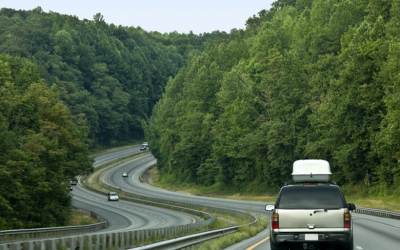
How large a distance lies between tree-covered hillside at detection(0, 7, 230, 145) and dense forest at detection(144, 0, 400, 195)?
37.1 metres

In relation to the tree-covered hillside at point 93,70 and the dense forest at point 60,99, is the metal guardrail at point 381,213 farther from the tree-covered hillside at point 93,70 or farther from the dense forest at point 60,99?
the tree-covered hillside at point 93,70

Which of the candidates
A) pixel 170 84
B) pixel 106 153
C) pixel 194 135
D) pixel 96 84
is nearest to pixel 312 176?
pixel 194 135

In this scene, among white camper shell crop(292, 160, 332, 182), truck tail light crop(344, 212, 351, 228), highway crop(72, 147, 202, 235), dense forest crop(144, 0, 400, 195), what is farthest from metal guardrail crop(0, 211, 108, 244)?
dense forest crop(144, 0, 400, 195)

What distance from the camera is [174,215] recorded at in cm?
4975

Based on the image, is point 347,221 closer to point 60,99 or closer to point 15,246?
point 15,246

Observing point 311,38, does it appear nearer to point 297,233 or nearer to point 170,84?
point 170,84

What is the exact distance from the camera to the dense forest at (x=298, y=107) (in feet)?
157

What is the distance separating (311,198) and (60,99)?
120m

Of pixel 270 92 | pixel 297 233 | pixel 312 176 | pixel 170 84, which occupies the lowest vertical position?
pixel 297 233

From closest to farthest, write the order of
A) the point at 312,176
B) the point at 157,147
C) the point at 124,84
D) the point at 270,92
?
1. the point at 312,176
2. the point at 270,92
3. the point at 157,147
4. the point at 124,84

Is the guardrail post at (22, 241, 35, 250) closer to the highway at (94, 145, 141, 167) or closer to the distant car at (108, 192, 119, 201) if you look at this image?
the distant car at (108, 192, 119, 201)

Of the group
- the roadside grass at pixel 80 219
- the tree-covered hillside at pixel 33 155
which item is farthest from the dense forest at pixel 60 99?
the roadside grass at pixel 80 219

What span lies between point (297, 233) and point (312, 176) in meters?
4.22

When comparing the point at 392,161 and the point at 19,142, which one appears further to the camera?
the point at 392,161
